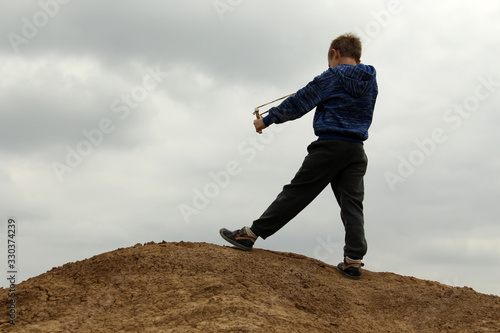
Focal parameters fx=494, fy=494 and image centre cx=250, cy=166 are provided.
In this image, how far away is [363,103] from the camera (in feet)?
16.1

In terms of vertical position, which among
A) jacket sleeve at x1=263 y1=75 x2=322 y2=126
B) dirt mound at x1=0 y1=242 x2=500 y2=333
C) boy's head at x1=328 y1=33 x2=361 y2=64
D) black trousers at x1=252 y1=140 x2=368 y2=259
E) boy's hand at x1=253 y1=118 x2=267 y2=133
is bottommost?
dirt mound at x1=0 y1=242 x2=500 y2=333

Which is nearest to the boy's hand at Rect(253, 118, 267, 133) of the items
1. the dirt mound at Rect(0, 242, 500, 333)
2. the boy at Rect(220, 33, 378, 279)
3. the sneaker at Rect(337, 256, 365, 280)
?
the boy at Rect(220, 33, 378, 279)

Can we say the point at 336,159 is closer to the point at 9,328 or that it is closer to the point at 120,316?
the point at 120,316

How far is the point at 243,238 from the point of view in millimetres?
4949

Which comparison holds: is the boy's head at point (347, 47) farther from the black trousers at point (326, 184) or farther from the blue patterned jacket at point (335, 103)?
the black trousers at point (326, 184)

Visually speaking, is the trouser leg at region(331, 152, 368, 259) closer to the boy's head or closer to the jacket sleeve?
the jacket sleeve

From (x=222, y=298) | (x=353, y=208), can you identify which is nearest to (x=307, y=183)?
(x=353, y=208)

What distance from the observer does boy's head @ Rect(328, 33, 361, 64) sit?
16.5ft

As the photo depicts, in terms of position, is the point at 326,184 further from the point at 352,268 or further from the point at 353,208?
the point at 352,268

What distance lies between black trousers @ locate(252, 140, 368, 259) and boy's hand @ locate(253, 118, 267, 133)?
526mm

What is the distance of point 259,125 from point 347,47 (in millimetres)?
1211

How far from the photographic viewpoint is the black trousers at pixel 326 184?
4840 millimetres

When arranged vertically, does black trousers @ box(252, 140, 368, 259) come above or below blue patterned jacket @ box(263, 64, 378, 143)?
below

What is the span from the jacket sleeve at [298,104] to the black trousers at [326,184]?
0.36m
